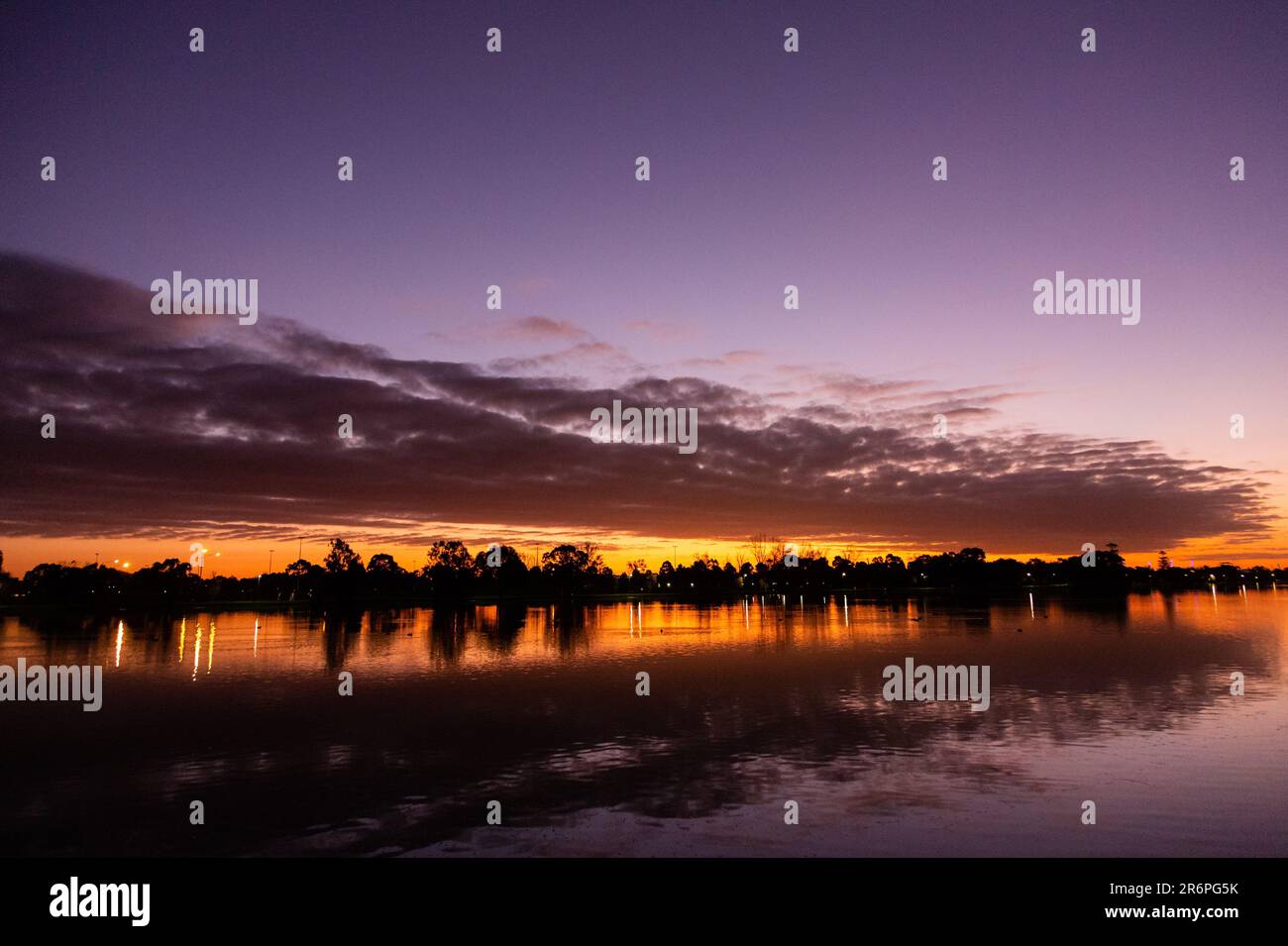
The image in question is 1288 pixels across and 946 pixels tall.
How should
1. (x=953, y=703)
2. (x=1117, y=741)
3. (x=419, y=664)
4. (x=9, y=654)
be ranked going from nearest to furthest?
1. (x=1117, y=741)
2. (x=953, y=703)
3. (x=419, y=664)
4. (x=9, y=654)

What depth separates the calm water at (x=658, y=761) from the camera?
15.2m

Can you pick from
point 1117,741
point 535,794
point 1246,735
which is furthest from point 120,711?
point 1246,735

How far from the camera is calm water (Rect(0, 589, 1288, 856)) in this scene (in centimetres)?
1523

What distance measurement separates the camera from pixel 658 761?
2138cm

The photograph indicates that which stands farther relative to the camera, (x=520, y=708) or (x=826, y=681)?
(x=826, y=681)
